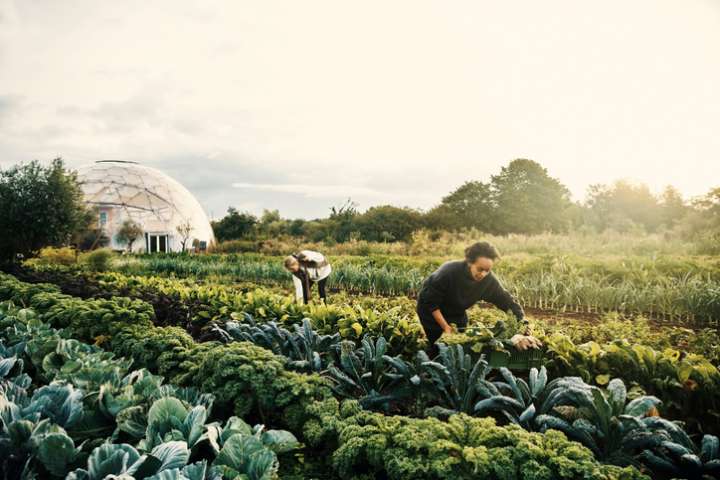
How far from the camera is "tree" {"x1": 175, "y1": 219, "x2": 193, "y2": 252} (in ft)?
89.3

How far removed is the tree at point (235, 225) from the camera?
3153cm

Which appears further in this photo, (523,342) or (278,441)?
(523,342)

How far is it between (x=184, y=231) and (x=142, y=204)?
281cm

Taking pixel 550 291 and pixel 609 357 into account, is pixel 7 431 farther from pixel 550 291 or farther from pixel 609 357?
pixel 550 291

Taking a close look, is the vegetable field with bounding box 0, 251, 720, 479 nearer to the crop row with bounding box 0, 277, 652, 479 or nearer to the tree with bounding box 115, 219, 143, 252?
the crop row with bounding box 0, 277, 652, 479

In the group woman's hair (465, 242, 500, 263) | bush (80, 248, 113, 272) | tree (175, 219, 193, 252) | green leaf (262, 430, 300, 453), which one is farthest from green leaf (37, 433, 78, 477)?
tree (175, 219, 193, 252)

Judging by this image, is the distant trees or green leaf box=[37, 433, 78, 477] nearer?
green leaf box=[37, 433, 78, 477]

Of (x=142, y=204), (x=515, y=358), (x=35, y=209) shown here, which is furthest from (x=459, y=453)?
(x=142, y=204)

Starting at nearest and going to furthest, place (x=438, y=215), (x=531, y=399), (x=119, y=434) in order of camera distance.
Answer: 1. (x=119, y=434)
2. (x=531, y=399)
3. (x=438, y=215)

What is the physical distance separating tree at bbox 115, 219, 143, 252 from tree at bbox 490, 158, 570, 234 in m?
21.1

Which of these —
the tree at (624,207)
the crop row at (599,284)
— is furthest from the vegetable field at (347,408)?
the tree at (624,207)

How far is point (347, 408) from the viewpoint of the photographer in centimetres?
215

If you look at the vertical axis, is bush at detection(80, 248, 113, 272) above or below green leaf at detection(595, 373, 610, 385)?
above

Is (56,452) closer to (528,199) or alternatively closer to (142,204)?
(142,204)
